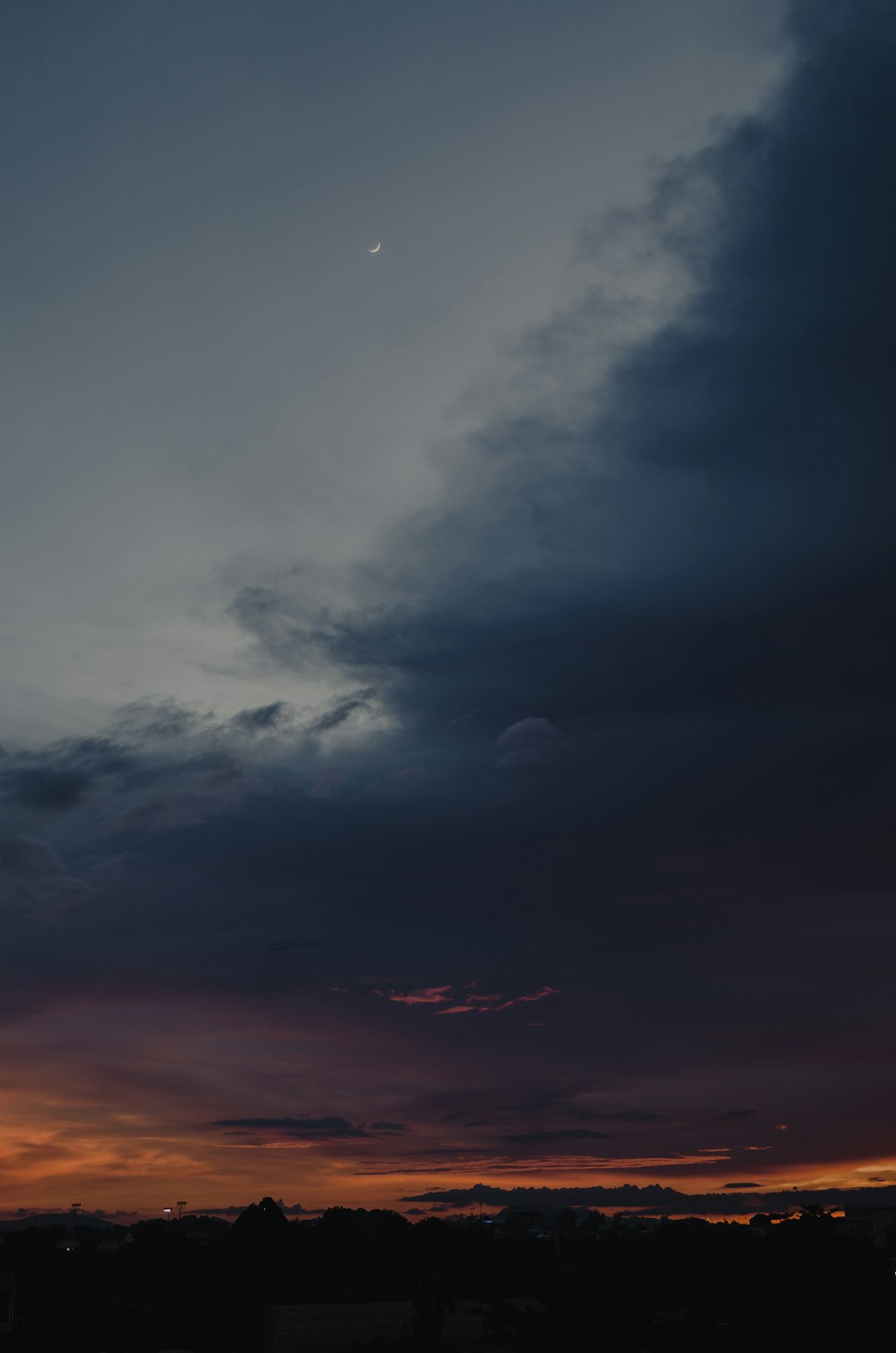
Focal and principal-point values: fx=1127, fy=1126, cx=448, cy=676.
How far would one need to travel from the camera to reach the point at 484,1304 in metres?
64.6

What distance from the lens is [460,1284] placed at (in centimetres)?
10094

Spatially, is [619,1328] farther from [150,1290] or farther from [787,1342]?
→ [150,1290]

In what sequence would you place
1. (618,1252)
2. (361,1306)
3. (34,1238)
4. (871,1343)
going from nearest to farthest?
(871,1343), (361,1306), (618,1252), (34,1238)

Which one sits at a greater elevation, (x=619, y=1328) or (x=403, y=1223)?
(x=619, y=1328)

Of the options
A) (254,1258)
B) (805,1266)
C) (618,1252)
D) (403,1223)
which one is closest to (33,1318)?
(254,1258)

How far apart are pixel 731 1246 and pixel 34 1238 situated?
498 feet

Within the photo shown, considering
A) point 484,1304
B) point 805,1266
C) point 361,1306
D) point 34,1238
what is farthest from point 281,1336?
point 34,1238

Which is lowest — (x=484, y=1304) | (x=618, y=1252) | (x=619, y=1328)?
(x=618, y=1252)

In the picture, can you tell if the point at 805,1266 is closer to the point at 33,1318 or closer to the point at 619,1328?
the point at 619,1328

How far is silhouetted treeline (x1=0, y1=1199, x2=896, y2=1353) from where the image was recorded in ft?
120

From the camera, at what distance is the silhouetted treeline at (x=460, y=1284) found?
120ft

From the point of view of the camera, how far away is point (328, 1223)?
132125mm

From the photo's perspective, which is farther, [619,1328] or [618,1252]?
[618,1252]

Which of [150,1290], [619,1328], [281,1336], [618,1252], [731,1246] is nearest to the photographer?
[619,1328]
